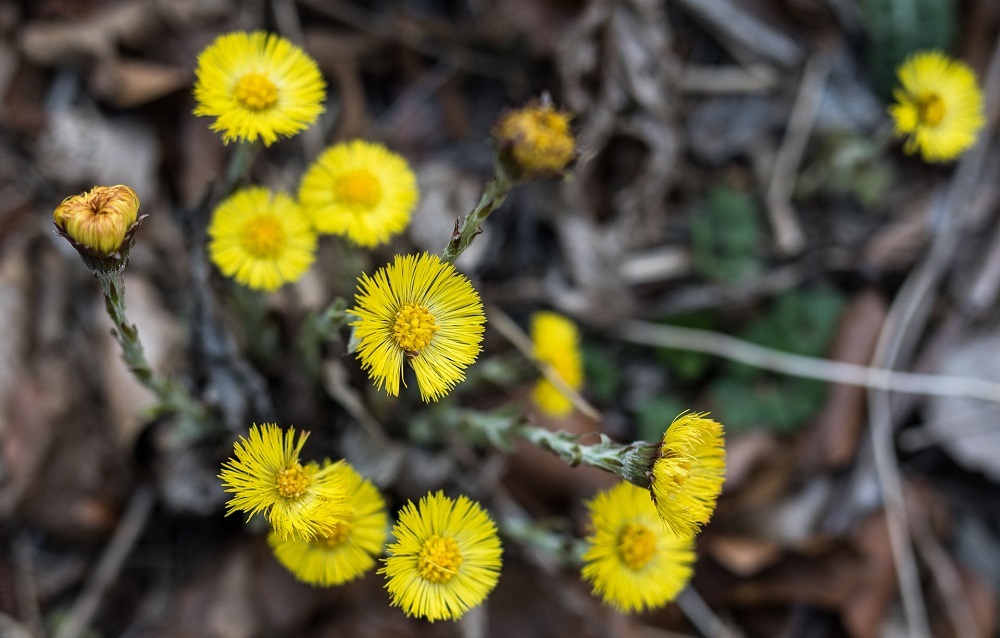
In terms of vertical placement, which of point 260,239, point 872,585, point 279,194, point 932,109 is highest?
point 932,109

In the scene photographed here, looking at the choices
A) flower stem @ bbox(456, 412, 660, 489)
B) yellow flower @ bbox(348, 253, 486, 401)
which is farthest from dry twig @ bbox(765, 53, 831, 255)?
yellow flower @ bbox(348, 253, 486, 401)

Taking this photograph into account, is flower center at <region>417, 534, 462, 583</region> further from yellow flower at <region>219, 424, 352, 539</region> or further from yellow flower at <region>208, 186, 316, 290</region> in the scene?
yellow flower at <region>208, 186, 316, 290</region>

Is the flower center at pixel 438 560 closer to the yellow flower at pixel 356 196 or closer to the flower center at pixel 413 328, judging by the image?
the flower center at pixel 413 328

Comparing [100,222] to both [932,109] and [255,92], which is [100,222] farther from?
[932,109]

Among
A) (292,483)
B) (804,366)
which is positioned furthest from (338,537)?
(804,366)

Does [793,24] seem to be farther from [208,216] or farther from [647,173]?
[208,216]

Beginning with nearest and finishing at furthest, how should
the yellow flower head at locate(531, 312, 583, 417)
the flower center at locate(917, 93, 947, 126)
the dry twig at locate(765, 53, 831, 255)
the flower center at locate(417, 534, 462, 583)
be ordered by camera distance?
the flower center at locate(417, 534, 462, 583) → the yellow flower head at locate(531, 312, 583, 417) → the flower center at locate(917, 93, 947, 126) → the dry twig at locate(765, 53, 831, 255)

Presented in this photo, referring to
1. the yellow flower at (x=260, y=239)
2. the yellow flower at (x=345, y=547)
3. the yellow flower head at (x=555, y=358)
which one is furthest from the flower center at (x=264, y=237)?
the yellow flower head at (x=555, y=358)
